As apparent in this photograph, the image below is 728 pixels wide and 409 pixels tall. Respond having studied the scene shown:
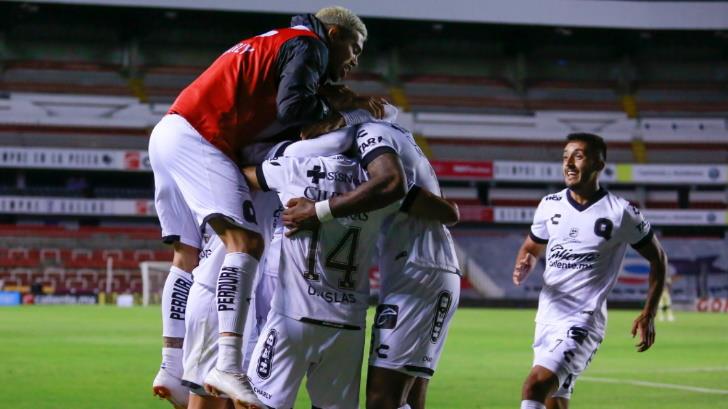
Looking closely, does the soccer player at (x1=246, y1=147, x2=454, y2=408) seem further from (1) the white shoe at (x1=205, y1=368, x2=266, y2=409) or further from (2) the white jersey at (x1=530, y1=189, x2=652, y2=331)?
(2) the white jersey at (x1=530, y1=189, x2=652, y2=331)

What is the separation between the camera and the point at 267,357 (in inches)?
202

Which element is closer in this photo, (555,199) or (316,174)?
(316,174)

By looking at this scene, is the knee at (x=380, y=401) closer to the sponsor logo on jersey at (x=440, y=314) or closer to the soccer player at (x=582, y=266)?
the sponsor logo on jersey at (x=440, y=314)

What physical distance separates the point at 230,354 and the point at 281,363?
26 cm

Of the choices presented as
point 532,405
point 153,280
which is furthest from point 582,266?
point 153,280

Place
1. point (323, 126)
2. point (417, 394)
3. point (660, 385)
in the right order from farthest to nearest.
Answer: point (660, 385)
point (417, 394)
point (323, 126)

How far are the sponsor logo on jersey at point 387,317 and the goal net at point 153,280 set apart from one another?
2929cm

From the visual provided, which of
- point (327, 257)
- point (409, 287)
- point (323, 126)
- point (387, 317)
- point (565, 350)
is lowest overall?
point (565, 350)

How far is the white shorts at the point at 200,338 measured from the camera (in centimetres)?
569

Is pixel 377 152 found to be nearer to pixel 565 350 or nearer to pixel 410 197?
pixel 410 197

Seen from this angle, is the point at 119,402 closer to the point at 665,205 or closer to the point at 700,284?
the point at 700,284

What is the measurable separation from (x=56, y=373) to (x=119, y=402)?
9.48 feet

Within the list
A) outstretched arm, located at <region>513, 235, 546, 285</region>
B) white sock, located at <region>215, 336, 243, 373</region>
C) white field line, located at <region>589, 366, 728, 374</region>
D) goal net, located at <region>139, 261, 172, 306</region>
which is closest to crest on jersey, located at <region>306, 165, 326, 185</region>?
white sock, located at <region>215, 336, 243, 373</region>

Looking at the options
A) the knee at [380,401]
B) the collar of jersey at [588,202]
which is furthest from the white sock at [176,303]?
the collar of jersey at [588,202]
